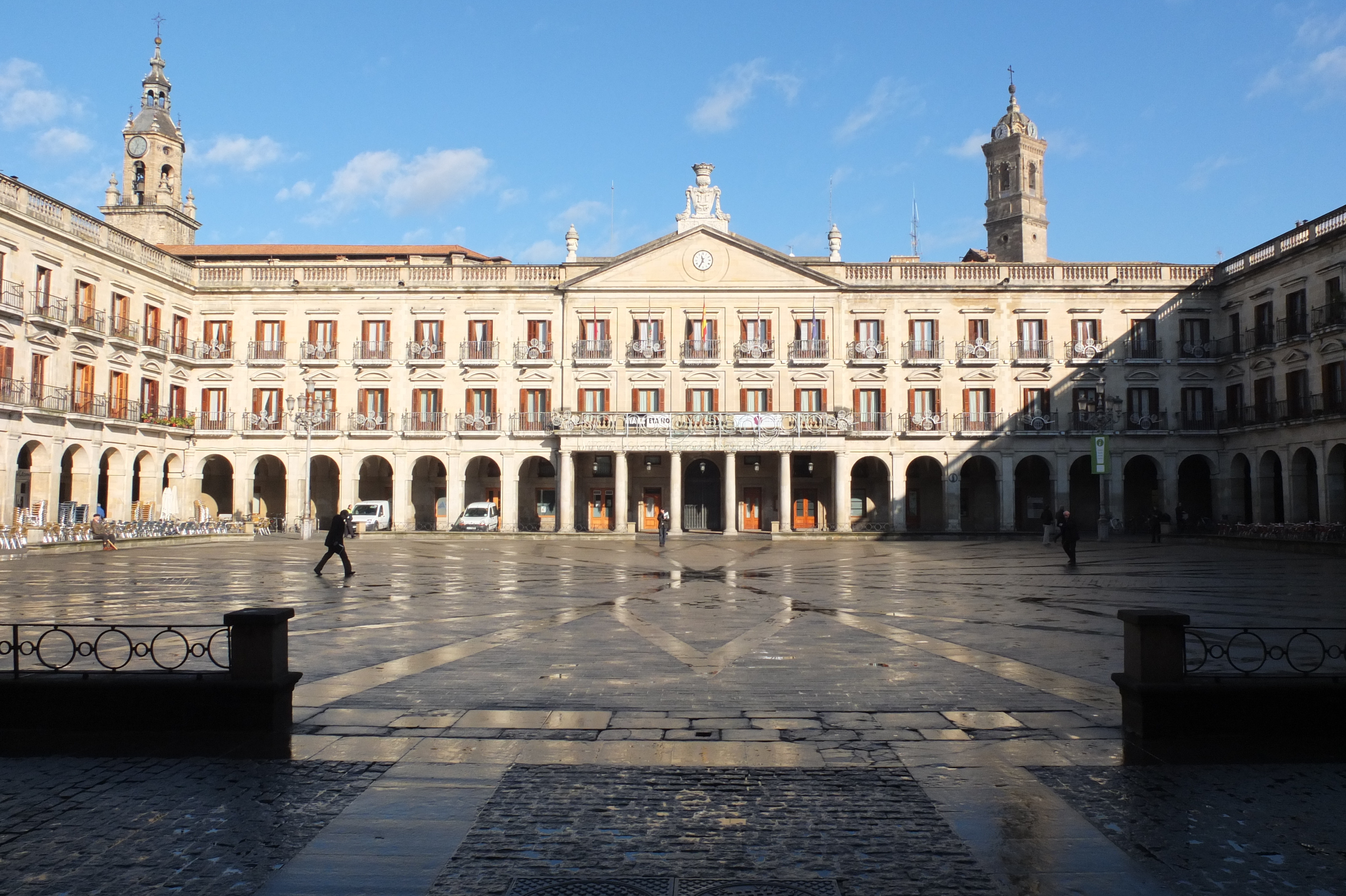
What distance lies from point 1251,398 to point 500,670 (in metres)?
48.4

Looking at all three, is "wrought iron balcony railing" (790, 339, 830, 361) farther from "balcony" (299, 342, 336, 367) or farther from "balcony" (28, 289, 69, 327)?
"balcony" (28, 289, 69, 327)

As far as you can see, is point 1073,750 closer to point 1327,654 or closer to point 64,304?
point 1327,654

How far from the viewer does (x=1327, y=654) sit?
794 centimetres

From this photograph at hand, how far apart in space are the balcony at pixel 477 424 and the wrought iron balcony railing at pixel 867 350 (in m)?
19.6

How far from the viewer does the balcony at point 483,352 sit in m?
51.4

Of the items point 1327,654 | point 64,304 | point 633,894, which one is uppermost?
point 64,304

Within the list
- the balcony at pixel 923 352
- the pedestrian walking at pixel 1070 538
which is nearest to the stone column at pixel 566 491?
the balcony at pixel 923 352

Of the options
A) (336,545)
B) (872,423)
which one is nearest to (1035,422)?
(872,423)

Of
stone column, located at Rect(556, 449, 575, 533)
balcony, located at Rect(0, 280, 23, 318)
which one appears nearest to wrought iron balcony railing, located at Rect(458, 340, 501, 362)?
stone column, located at Rect(556, 449, 575, 533)

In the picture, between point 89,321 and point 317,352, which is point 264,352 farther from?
point 89,321

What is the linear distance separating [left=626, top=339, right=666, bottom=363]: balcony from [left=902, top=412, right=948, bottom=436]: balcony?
1365 cm

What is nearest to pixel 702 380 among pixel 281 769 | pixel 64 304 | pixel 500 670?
pixel 64 304

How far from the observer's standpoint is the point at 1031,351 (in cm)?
5122

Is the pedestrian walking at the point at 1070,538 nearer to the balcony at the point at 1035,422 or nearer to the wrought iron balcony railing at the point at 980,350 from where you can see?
the balcony at the point at 1035,422
